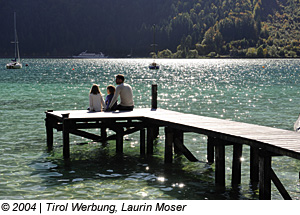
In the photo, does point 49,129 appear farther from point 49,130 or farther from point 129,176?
point 129,176

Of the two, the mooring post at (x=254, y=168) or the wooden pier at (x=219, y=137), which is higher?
the wooden pier at (x=219, y=137)

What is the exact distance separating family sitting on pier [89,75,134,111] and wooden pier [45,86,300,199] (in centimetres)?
41

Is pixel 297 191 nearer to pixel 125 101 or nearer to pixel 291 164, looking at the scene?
pixel 291 164

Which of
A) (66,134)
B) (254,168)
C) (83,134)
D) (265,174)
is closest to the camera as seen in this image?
(265,174)

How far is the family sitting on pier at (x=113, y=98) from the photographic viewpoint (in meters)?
18.6

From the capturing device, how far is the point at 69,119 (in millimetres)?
17016

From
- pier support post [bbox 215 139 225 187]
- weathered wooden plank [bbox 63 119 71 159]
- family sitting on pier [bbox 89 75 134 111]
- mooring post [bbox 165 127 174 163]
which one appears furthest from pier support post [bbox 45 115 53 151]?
pier support post [bbox 215 139 225 187]

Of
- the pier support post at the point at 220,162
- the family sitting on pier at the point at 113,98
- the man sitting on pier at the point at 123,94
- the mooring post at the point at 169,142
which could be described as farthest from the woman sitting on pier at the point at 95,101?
the pier support post at the point at 220,162

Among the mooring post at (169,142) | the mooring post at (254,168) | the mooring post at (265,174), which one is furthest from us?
the mooring post at (169,142)

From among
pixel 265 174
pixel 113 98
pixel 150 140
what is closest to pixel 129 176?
pixel 150 140

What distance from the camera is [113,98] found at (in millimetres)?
18625

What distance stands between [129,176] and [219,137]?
3.16 metres

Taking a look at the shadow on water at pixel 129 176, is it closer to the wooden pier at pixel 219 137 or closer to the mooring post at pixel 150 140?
the mooring post at pixel 150 140

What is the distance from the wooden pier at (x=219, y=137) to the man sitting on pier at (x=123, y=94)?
0.37 metres
